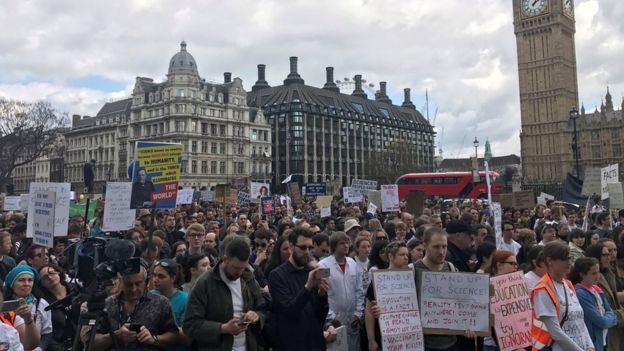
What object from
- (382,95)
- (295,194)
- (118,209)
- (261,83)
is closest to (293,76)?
(261,83)

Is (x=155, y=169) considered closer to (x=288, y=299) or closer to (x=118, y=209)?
(x=118, y=209)

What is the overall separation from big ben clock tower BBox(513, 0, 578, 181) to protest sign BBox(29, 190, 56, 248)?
93.5 m

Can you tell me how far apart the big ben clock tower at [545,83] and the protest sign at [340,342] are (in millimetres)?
93453

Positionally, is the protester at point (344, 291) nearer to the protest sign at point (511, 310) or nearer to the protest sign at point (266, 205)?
the protest sign at point (511, 310)

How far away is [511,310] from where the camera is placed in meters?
5.26

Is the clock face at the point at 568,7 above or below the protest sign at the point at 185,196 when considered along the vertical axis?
above

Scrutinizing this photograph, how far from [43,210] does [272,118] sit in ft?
284

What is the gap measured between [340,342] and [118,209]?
6873mm

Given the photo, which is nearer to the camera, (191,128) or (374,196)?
(374,196)

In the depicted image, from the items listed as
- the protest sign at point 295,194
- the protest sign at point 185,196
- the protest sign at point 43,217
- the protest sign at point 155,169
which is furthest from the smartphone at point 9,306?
the protest sign at point 295,194

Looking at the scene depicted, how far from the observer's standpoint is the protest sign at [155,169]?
8891 millimetres

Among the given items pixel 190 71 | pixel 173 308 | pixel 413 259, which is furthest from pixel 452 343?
pixel 190 71

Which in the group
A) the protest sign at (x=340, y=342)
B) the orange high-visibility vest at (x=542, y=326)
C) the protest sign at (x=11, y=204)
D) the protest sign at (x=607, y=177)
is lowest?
the protest sign at (x=340, y=342)

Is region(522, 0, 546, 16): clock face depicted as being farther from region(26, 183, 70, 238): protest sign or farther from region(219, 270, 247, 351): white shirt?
region(219, 270, 247, 351): white shirt
